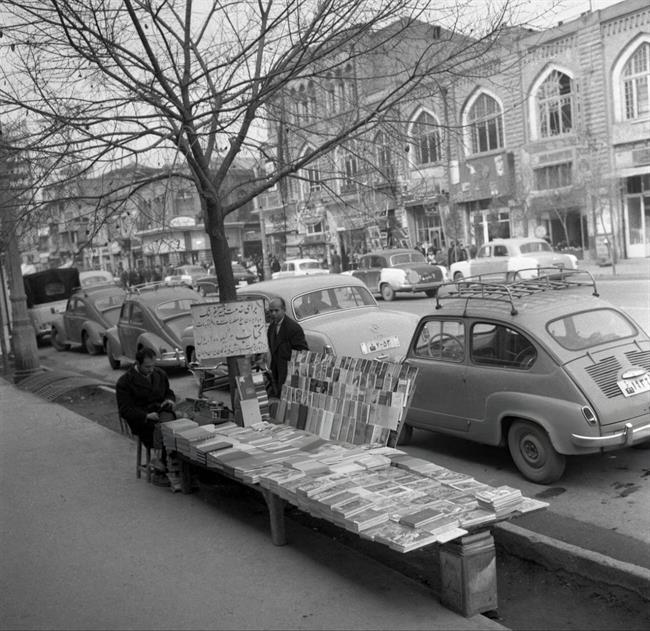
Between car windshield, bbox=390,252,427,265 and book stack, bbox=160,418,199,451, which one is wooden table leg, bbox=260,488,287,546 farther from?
car windshield, bbox=390,252,427,265

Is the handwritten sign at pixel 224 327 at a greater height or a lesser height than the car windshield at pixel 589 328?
greater

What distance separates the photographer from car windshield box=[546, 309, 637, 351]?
671cm

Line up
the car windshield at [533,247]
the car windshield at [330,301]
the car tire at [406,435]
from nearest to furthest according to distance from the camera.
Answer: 1. the car tire at [406,435]
2. the car windshield at [330,301]
3. the car windshield at [533,247]

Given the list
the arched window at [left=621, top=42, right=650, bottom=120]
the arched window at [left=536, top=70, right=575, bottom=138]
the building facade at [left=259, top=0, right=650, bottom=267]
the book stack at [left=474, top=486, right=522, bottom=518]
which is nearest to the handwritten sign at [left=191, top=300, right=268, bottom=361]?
the book stack at [left=474, top=486, right=522, bottom=518]

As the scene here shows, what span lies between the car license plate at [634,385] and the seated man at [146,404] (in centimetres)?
421

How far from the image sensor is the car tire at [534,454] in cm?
639

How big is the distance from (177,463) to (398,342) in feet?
13.7

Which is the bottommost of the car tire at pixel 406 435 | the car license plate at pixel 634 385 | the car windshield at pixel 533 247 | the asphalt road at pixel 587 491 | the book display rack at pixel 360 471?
the asphalt road at pixel 587 491

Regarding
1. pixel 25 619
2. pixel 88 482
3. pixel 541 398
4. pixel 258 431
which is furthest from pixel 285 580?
pixel 88 482

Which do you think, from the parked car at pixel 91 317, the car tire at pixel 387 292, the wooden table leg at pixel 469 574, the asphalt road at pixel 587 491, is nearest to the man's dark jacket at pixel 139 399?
the asphalt road at pixel 587 491

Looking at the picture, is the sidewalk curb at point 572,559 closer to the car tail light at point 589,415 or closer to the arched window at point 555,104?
the car tail light at point 589,415

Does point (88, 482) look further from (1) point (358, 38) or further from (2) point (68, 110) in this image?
(1) point (358, 38)

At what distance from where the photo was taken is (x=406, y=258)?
27422mm

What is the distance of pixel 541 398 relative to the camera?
642cm
